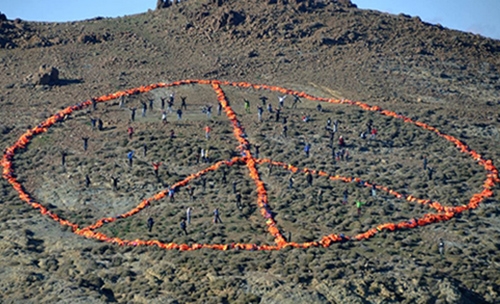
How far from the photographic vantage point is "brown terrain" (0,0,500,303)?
62.0 metres

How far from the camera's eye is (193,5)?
11581 centimetres

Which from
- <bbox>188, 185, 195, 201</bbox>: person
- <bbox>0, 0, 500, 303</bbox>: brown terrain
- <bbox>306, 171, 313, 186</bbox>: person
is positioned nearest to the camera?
<bbox>0, 0, 500, 303</bbox>: brown terrain

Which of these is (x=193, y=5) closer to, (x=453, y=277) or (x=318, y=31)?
(x=318, y=31)

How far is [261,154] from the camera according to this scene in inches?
3145

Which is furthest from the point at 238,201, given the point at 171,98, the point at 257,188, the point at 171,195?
the point at 171,98

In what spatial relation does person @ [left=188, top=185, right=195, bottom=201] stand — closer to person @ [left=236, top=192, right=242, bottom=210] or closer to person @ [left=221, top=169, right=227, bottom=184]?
person @ [left=221, top=169, right=227, bottom=184]

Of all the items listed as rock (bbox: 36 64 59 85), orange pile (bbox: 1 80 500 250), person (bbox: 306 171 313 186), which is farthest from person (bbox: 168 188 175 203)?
rock (bbox: 36 64 59 85)

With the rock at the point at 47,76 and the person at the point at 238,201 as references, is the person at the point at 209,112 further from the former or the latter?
the rock at the point at 47,76

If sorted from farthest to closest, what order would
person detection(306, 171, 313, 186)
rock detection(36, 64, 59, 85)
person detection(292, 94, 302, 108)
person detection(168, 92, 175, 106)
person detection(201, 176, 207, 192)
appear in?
rock detection(36, 64, 59, 85) < person detection(292, 94, 302, 108) < person detection(168, 92, 175, 106) < person detection(306, 171, 313, 186) < person detection(201, 176, 207, 192)

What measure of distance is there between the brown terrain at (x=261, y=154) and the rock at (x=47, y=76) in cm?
15

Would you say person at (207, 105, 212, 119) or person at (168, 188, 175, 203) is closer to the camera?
person at (168, 188, 175, 203)

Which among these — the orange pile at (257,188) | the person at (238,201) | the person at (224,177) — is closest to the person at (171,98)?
the orange pile at (257,188)

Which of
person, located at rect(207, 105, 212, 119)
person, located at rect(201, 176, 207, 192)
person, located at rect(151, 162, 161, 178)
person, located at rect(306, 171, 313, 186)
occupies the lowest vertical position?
person, located at rect(201, 176, 207, 192)

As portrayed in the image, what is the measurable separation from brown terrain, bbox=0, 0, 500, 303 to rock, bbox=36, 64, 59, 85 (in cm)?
15
